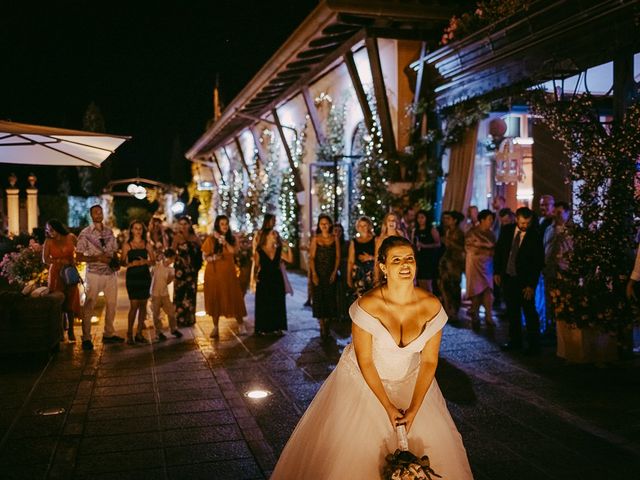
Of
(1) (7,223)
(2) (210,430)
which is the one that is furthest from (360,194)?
(1) (7,223)

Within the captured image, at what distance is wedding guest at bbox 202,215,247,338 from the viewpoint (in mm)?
9945

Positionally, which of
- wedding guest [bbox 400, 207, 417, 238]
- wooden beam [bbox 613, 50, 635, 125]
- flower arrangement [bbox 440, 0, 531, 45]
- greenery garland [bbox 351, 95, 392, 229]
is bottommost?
wedding guest [bbox 400, 207, 417, 238]

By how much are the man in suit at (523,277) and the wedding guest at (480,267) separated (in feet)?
4.75

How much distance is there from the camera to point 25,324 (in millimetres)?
8117

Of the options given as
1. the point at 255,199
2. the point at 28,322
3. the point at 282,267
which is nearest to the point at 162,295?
the point at 282,267

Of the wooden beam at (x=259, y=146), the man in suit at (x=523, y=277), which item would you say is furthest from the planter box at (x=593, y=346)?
the wooden beam at (x=259, y=146)

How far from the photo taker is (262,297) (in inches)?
388

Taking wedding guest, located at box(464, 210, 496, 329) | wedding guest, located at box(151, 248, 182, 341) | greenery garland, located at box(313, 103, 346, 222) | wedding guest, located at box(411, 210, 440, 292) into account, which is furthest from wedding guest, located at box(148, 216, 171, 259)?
greenery garland, located at box(313, 103, 346, 222)

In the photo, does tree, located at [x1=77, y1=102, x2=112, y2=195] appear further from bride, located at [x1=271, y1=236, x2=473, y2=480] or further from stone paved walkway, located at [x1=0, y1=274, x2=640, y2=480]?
bride, located at [x1=271, y1=236, x2=473, y2=480]

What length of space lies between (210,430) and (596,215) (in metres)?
4.72

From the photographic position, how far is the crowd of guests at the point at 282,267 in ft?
28.2

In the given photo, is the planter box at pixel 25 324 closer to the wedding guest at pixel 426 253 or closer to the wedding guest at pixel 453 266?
the wedding guest at pixel 426 253

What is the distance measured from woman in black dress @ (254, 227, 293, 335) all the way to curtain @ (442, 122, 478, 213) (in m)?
Answer: 4.50

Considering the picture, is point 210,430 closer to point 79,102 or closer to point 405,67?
point 405,67
